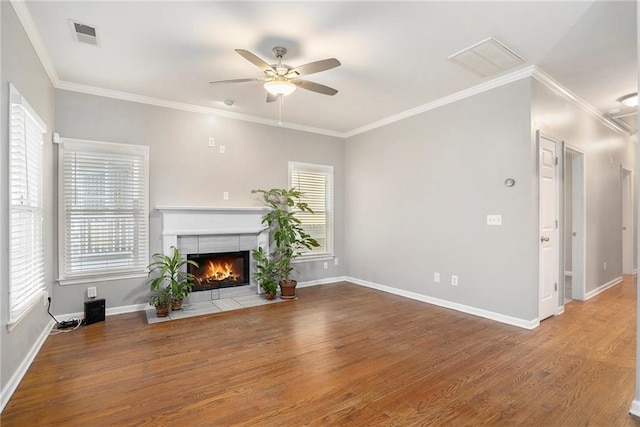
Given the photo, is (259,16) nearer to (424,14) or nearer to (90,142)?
(424,14)

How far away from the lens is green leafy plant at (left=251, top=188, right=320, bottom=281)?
16.4 ft

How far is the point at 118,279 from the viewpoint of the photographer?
414cm

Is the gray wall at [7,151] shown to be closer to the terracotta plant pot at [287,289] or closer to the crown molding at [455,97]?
the terracotta plant pot at [287,289]

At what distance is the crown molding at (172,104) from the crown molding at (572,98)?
335cm

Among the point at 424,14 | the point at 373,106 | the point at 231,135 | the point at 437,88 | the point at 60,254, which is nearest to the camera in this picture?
the point at 424,14

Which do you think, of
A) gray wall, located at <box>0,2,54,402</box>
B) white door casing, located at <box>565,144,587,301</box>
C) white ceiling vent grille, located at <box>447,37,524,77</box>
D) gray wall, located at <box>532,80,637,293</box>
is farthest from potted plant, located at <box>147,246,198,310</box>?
white door casing, located at <box>565,144,587,301</box>

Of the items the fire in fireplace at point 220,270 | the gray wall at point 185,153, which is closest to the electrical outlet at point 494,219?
the gray wall at point 185,153

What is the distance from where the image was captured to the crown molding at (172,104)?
3934mm

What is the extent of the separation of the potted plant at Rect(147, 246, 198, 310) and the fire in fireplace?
25cm

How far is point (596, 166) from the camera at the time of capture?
5.00 m

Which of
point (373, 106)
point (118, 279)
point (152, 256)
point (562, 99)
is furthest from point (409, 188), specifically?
→ point (118, 279)

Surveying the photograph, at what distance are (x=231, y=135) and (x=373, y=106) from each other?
7.37 feet

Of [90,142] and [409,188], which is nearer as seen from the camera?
[90,142]

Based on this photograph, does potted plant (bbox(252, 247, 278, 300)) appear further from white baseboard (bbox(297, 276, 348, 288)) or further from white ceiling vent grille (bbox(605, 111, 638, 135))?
white ceiling vent grille (bbox(605, 111, 638, 135))
